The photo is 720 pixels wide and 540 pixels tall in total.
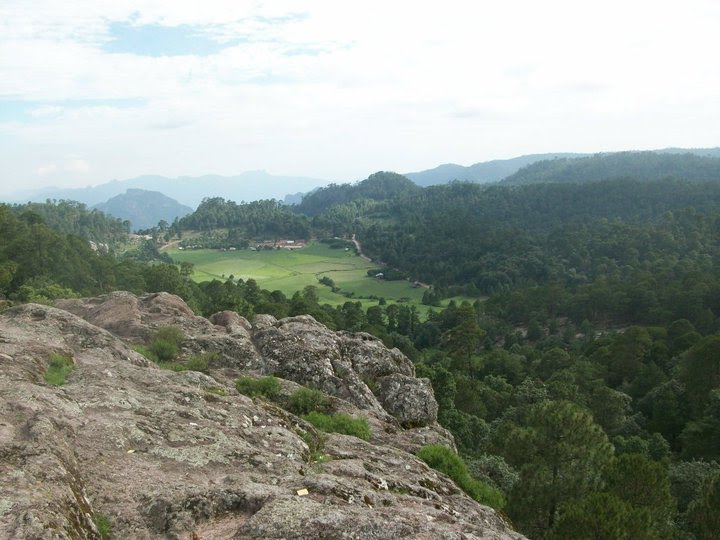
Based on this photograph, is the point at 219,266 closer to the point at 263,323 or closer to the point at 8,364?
the point at 263,323

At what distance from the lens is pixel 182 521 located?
9.84 m

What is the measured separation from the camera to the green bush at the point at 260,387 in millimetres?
19477

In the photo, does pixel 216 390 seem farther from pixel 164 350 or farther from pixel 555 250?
pixel 555 250

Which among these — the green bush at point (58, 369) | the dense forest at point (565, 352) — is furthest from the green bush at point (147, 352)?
the dense forest at point (565, 352)

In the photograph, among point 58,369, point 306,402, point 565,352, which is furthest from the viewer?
point 565,352

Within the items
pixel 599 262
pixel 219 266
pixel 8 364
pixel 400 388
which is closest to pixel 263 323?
pixel 400 388

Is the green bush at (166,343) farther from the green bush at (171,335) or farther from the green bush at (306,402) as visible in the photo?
the green bush at (306,402)

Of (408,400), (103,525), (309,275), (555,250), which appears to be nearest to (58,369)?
(103,525)

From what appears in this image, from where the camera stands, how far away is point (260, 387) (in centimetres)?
1967

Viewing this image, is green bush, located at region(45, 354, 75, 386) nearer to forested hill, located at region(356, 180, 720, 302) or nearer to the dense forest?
the dense forest

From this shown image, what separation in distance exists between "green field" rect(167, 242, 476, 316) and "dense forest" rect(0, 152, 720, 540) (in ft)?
29.9

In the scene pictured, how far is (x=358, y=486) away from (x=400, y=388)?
13470 millimetres

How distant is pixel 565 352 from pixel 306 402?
2651 inches

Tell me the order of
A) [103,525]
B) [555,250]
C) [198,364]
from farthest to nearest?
[555,250] → [198,364] → [103,525]
